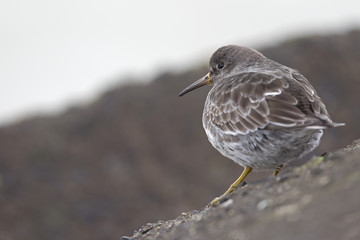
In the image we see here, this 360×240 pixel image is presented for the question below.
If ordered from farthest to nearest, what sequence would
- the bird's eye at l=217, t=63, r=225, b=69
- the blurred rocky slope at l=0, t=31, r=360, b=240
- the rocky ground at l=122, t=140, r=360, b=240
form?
the blurred rocky slope at l=0, t=31, r=360, b=240 → the bird's eye at l=217, t=63, r=225, b=69 → the rocky ground at l=122, t=140, r=360, b=240

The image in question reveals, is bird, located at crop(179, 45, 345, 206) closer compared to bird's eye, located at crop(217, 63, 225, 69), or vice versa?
bird, located at crop(179, 45, 345, 206)

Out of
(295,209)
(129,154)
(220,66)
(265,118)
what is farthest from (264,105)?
(129,154)

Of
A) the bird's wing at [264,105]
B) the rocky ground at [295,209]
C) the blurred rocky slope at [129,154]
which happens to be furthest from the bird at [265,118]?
the blurred rocky slope at [129,154]

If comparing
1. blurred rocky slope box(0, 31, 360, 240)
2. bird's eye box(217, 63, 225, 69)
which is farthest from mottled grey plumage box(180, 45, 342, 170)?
blurred rocky slope box(0, 31, 360, 240)

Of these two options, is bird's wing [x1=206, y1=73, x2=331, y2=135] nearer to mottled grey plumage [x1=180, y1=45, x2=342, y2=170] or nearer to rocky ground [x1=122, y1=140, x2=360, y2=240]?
mottled grey plumage [x1=180, y1=45, x2=342, y2=170]

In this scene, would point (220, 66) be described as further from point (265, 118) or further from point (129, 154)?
point (129, 154)

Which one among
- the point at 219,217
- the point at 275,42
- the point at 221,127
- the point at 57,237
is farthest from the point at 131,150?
the point at 219,217

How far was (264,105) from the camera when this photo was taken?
9.73 metres

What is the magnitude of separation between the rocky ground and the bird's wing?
0.74 metres

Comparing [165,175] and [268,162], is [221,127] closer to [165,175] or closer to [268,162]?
[268,162]

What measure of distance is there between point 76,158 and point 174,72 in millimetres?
6558

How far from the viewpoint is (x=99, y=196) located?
28.5 metres

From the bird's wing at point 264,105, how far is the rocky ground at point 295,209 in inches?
29.1

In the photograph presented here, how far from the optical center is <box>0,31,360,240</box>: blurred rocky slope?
27.7 m
